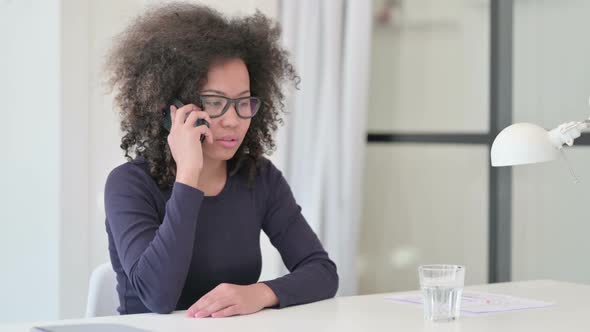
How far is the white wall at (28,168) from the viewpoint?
3600 mm

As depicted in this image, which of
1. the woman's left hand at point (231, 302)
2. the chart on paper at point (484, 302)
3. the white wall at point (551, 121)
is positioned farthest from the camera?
the white wall at point (551, 121)

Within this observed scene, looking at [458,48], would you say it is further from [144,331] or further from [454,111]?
[144,331]

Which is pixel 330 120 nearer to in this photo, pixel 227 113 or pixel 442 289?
pixel 227 113

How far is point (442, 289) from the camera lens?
1.81 m

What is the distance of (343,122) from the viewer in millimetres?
3928

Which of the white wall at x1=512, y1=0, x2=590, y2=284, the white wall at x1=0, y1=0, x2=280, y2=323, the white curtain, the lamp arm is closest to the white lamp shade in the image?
the lamp arm

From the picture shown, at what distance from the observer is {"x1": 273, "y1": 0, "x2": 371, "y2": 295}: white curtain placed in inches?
152

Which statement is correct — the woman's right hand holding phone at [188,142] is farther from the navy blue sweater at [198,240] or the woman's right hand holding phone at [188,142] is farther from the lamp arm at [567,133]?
the lamp arm at [567,133]

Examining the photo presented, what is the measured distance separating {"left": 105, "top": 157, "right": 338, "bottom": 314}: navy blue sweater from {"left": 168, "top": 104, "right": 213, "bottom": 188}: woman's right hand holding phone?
46 mm

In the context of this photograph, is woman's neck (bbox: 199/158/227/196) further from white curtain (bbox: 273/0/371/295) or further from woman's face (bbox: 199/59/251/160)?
white curtain (bbox: 273/0/371/295)

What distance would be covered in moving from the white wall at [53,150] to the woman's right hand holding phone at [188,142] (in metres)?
1.52

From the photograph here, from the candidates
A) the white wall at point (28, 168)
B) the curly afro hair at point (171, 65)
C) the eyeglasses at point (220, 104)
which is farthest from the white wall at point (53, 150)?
the eyeglasses at point (220, 104)

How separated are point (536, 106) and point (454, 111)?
0.44 m

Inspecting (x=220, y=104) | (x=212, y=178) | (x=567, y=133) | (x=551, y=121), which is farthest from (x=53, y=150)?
(x=567, y=133)
